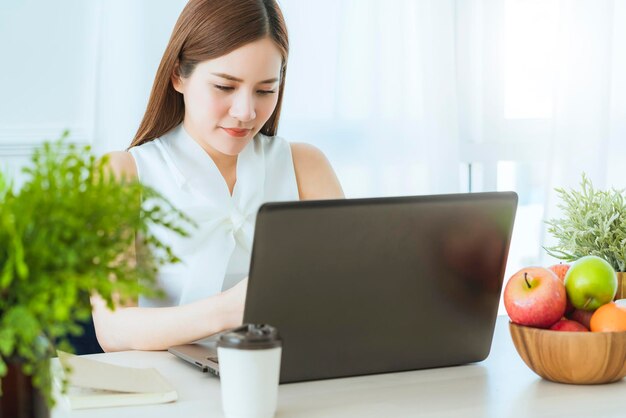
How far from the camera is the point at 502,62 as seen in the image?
323cm

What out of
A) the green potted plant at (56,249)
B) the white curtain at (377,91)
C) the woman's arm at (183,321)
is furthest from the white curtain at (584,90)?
the green potted plant at (56,249)

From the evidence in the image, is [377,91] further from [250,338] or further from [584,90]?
[250,338]

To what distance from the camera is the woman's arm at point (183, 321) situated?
1.40m

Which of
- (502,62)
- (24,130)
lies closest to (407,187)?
(502,62)

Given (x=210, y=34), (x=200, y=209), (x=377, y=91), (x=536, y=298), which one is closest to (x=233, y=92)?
(x=210, y=34)

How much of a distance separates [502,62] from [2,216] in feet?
9.01

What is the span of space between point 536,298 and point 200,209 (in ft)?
2.95

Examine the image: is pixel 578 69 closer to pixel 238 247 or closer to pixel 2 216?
pixel 238 247

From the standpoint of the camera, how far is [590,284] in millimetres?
1222

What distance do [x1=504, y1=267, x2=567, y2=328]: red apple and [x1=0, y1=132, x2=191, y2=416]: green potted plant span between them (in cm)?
61

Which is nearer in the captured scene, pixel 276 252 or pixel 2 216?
pixel 2 216

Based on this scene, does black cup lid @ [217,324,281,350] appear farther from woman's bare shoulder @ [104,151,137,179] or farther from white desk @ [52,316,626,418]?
woman's bare shoulder @ [104,151,137,179]

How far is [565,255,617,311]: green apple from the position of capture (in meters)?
1.22

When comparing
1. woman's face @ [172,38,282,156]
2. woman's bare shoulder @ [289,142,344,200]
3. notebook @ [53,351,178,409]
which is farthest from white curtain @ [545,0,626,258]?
notebook @ [53,351,178,409]
